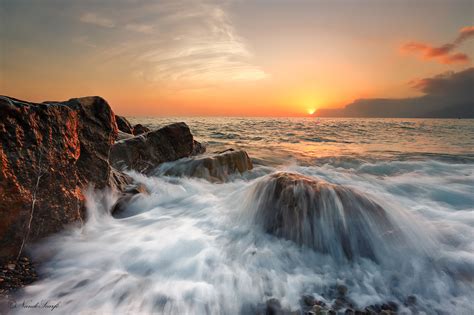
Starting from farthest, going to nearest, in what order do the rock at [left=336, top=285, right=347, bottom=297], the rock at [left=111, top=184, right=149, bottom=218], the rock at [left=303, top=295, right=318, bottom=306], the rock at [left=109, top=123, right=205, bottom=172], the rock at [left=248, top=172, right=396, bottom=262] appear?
the rock at [left=109, top=123, right=205, bottom=172] → the rock at [left=111, top=184, right=149, bottom=218] → the rock at [left=248, top=172, right=396, bottom=262] → the rock at [left=336, top=285, right=347, bottom=297] → the rock at [left=303, top=295, right=318, bottom=306]

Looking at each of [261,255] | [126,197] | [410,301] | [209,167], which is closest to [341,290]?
[410,301]

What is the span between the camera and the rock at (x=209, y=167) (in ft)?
23.2

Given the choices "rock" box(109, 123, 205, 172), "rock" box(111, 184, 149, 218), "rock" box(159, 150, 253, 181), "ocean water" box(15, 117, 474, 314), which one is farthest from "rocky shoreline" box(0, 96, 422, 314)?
"rock" box(159, 150, 253, 181)

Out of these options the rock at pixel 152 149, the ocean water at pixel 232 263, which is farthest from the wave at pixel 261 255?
the rock at pixel 152 149

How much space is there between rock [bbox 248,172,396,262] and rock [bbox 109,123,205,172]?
425 cm

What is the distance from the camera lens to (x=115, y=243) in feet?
11.6

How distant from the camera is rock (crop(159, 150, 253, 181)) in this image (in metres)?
7.09

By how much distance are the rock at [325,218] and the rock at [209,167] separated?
10.5ft

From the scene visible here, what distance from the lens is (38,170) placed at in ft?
10.00

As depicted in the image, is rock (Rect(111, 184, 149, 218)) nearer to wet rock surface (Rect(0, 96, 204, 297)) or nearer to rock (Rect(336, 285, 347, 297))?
wet rock surface (Rect(0, 96, 204, 297))

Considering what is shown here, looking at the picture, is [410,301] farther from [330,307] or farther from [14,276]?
[14,276]

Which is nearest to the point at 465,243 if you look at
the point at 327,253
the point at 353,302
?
the point at 327,253

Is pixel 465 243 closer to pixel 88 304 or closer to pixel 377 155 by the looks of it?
pixel 88 304

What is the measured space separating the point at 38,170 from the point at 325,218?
11.8 feet
